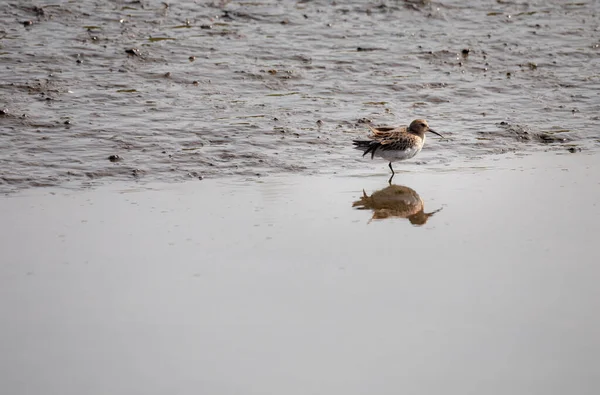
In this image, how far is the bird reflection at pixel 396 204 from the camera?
8969mm

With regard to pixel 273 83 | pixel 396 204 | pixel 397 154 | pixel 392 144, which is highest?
pixel 273 83

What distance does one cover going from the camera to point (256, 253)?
7.86 metres

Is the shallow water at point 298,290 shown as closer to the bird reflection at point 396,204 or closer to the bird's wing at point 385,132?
the bird reflection at point 396,204

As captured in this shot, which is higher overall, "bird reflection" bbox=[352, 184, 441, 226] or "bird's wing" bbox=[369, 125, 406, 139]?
"bird's wing" bbox=[369, 125, 406, 139]

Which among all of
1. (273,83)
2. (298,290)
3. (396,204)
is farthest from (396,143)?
(298,290)

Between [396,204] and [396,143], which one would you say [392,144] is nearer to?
[396,143]

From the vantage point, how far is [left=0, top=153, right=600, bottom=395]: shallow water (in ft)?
19.1

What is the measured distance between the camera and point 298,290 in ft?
23.1

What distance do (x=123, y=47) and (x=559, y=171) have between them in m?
7.01

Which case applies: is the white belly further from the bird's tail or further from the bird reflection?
the bird reflection

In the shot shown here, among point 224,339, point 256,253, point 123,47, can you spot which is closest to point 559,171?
point 256,253

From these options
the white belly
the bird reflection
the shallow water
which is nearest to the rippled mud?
the white belly

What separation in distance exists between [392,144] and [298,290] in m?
3.80

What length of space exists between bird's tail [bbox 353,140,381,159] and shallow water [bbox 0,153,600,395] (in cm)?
70
